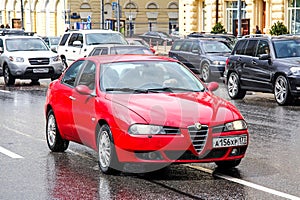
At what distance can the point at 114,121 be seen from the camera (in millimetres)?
9523

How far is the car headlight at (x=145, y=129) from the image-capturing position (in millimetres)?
9199

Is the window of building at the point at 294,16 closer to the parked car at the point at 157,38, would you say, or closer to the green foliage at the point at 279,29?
the green foliage at the point at 279,29

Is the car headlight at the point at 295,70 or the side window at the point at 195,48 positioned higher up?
the side window at the point at 195,48

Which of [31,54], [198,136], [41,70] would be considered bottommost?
[41,70]

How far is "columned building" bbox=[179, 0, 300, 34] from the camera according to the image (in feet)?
150

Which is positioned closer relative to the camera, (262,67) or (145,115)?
(145,115)

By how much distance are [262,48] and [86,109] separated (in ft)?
34.3

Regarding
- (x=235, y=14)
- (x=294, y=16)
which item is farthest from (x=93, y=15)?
(x=294, y=16)

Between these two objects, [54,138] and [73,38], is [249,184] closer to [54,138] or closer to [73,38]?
[54,138]

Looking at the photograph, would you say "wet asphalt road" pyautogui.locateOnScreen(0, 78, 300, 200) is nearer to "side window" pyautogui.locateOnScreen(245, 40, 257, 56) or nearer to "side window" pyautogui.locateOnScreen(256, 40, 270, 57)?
"side window" pyautogui.locateOnScreen(256, 40, 270, 57)

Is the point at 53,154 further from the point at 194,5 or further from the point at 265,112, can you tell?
the point at 194,5

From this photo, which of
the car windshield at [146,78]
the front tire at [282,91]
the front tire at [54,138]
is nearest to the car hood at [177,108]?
the car windshield at [146,78]

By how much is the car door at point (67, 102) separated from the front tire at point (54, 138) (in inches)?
9.5

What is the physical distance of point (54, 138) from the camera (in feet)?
38.6
